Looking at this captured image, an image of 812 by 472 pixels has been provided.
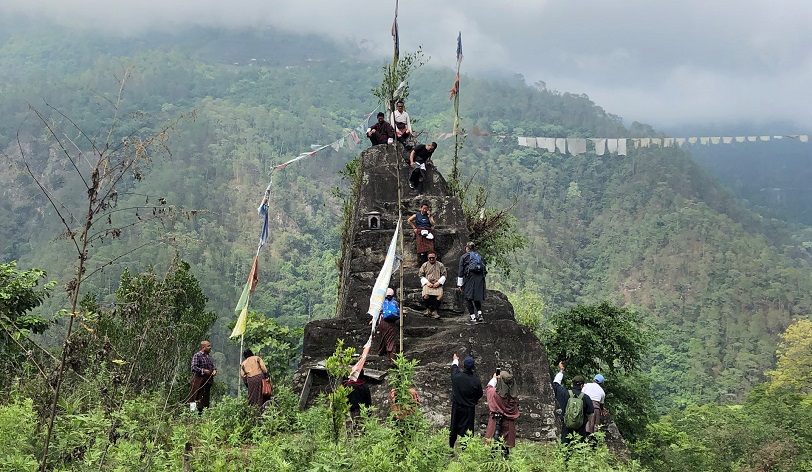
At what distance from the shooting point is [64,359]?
4840 mm

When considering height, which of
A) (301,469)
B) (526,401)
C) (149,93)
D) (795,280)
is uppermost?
(149,93)

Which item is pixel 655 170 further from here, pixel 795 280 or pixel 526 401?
pixel 526 401

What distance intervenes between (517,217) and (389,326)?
85040 mm

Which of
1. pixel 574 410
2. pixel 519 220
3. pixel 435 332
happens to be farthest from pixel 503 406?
pixel 519 220

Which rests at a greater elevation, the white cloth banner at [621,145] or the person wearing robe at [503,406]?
the white cloth banner at [621,145]

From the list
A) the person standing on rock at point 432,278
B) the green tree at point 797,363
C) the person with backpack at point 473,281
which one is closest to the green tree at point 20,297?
the person standing on rock at point 432,278

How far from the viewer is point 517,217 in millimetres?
94625

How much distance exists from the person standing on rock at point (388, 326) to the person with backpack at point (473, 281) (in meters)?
1.39

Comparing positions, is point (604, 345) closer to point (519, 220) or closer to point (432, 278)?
point (432, 278)

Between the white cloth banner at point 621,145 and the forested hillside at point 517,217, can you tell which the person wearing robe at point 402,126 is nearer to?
the white cloth banner at point 621,145

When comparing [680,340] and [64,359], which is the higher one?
[64,359]

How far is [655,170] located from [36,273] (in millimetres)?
94251

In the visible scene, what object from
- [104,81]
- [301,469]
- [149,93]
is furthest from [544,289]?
[149,93]

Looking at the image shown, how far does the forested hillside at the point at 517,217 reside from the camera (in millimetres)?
64750
